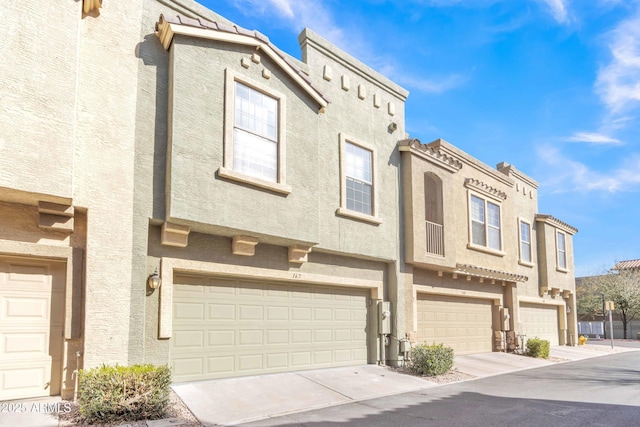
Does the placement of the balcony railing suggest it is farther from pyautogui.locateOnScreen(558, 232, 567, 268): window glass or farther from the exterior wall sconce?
pyautogui.locateOnScreen(558, 232, 567, 268): window glass

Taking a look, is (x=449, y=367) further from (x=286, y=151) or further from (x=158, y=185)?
(x=158, y=185)

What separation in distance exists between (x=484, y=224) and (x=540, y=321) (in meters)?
8.02

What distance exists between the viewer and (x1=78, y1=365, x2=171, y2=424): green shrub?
289 inches

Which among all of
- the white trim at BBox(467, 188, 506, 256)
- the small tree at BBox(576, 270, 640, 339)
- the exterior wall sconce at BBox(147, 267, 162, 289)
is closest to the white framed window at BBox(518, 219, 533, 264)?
the white trim at BBox(467, 188, 506, 256)

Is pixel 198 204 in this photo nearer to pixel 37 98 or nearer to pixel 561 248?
pixel 37 98

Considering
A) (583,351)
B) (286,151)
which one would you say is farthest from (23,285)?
(583,351)

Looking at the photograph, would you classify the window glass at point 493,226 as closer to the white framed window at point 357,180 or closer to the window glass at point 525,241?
the window glass at point 525,241

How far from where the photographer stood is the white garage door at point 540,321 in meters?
22.6

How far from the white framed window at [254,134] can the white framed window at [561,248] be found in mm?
20294

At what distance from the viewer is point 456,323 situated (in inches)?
690

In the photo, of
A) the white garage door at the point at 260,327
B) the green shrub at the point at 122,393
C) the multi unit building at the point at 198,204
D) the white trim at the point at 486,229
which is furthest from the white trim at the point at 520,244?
the green shrub at the point at 122,393

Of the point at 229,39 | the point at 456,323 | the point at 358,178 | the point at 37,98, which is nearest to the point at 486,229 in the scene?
the point at 456,323

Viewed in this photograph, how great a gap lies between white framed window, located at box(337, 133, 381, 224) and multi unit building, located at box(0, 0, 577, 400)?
55 mm

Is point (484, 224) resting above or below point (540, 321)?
above
